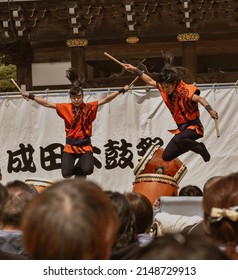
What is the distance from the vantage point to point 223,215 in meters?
2.70

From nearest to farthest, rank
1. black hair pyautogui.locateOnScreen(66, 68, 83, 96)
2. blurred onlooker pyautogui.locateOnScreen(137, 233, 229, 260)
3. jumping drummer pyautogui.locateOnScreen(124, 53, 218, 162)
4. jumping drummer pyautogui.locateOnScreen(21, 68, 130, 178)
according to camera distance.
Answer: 1. blurred onlooker pyautogui.locateOnScreen(137, 233, 229, 260)
2. jumping drummer pyautogui.locateOnScreen(124, 53, 218, 162)
3. black hair pyautogui.locateOnScreen(66, 68, 83, 96)
4. jumping drummer pyautogui.locateOnScreen(21, 68, 130, 178)

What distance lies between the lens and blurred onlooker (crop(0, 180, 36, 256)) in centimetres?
330

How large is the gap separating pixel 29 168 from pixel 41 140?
0.54m

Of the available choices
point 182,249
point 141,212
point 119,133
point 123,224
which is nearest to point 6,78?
point 119,133

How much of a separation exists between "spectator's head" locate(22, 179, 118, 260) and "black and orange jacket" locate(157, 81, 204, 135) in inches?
274

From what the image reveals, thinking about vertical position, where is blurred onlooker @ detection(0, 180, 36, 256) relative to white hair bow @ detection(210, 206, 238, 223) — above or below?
below

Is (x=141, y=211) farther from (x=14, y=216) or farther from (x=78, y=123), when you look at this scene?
(x=78, y=123)

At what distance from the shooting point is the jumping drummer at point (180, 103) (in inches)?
358

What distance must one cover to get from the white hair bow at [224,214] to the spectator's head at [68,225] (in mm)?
585

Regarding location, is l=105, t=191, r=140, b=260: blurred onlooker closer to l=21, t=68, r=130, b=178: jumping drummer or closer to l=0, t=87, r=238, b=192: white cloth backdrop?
l=21, t=68, r=130, b=178: jumping drummer

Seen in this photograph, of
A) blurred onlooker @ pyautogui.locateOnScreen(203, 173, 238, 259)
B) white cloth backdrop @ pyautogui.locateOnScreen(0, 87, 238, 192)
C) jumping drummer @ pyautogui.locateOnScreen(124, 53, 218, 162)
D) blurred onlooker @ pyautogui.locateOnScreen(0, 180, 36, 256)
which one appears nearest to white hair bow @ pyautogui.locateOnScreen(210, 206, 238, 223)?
blurred onlooker @ pyautogui.locateOnScreen(203, 173, 238, 259)

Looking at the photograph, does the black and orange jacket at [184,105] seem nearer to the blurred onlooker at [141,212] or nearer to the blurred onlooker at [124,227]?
the blurred onlooker at [141,212]

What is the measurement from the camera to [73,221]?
83.9 inches

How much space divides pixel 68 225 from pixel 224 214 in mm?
805
